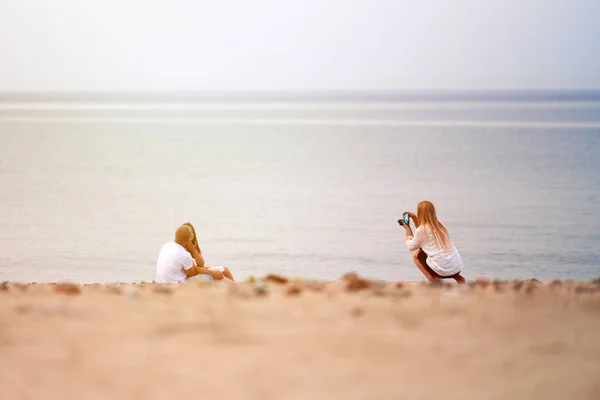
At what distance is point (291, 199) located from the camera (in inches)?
376

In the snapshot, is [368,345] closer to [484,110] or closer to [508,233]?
[508,233]

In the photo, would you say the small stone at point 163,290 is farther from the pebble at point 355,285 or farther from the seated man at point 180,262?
the seated man at point 180,262

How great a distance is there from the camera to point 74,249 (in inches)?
283

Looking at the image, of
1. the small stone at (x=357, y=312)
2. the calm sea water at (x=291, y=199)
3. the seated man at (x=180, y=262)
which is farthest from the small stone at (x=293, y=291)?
the calm sea water at (x=291, y=199)

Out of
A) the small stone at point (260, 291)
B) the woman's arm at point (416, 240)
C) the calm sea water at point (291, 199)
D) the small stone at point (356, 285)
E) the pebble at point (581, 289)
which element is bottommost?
the calm sea water at point (291, 199)

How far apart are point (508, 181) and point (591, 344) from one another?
28.4 ft

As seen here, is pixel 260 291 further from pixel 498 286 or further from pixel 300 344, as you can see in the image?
pixel 498 286

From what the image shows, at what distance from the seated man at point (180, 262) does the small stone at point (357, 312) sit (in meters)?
1.72

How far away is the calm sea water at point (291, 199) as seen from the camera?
22.6 feet

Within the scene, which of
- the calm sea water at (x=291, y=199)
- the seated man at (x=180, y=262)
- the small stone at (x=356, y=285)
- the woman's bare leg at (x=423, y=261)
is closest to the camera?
the small stone at (x=356, y=285)

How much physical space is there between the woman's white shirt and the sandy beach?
1287 mm

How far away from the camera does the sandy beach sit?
6.97ft

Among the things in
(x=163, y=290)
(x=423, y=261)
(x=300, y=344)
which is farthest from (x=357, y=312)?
(x=423, y=261)

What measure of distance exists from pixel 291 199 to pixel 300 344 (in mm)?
7132
